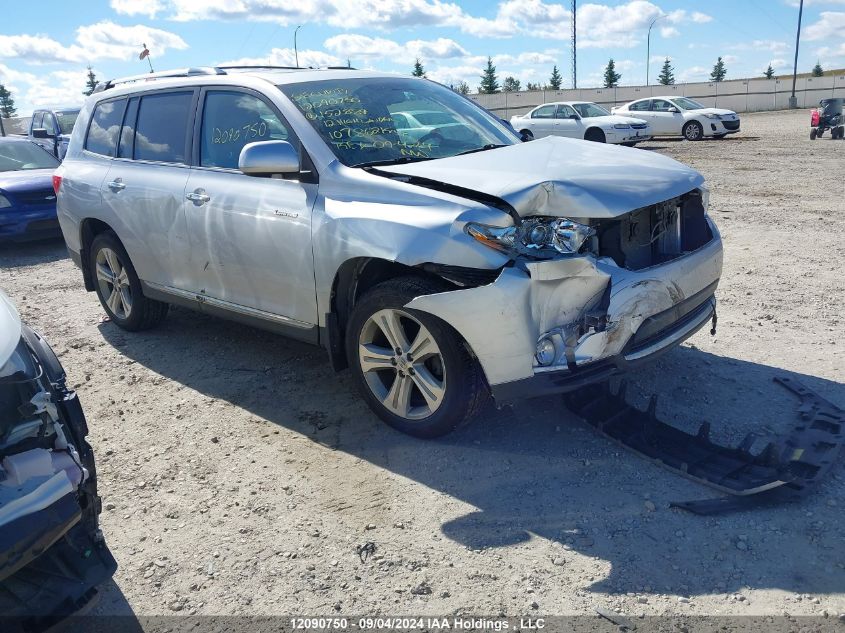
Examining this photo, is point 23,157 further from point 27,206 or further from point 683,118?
point 683,118

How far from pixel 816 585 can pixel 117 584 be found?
2.69 metres

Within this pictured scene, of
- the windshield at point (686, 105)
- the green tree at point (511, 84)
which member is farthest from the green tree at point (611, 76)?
the windshield at point (686, 105)

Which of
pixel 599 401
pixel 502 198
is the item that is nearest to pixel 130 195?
pixel 502 198

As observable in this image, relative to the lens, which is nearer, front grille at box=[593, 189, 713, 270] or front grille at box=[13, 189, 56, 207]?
front grille at box=[593, 189, 713, 270]

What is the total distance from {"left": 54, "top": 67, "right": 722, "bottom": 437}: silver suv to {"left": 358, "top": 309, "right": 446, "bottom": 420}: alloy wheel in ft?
0.04

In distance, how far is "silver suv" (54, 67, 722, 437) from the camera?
3.36 meters

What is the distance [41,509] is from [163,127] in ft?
11.8

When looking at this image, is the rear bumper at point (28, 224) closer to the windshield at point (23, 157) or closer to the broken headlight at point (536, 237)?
the windshield at point (23, 157)

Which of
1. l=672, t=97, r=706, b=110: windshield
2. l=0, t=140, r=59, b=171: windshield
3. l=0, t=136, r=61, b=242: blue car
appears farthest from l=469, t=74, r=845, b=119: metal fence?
l=0, t=136, r=61, b=242: blue car

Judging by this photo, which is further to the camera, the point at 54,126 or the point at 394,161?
the point at 54,126

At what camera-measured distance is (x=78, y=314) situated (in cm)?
685

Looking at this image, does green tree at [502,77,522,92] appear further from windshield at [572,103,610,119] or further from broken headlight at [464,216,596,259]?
broken headlight at [464,216,596,259]

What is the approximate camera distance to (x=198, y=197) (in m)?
4.70

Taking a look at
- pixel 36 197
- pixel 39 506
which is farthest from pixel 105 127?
pixel 36 197
